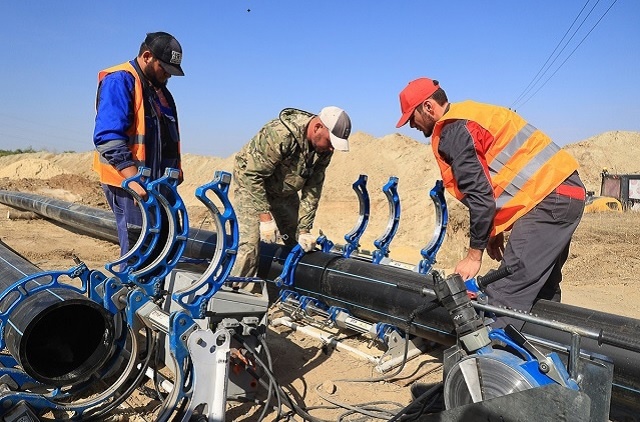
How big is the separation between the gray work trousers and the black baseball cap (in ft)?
8.54

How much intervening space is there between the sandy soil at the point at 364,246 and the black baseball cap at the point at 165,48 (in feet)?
7.50

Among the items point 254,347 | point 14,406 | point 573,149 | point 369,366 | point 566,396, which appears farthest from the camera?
point 573,149

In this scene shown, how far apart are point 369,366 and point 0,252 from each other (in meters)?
3.27

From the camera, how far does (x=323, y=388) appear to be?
3699 millimetres

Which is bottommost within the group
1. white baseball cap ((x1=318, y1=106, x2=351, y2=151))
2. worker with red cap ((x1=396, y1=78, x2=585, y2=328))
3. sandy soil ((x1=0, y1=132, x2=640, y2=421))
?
sandy soil ((x1=0, y1=132, x2=640, y2=421))

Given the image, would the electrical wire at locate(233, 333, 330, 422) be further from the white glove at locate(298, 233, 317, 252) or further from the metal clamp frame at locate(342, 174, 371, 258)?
the metal clamp frame at locate(342, 174, 371, 258)

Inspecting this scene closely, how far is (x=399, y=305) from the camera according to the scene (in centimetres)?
399

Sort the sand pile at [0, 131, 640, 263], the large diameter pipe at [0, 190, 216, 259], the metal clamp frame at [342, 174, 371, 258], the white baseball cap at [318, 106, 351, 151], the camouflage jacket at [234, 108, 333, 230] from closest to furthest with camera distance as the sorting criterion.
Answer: the white baseball cap at [318, 106, 351, 151] < the camouflage jacket at [234, 108, 333, 230] < the metal clamp frame at [342, 174, 371, 258] < the large diameter pipe at [0, 190, 216, 259] < the sand pile at [0, 131, 640, 263]

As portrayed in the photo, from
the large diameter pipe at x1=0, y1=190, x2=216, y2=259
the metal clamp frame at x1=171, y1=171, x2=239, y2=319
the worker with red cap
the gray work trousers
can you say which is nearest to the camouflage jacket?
the large diameter pipe at x1=0, y1=190, x2=216, y2=259

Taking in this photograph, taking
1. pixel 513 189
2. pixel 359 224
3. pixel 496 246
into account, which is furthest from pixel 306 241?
pixel 513 189

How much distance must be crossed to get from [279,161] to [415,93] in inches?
63.9

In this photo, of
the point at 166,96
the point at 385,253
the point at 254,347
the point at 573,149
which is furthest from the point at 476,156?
the point at 573,149

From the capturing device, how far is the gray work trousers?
122 inches

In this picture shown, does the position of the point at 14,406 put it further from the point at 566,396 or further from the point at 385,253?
the point at 385,253
